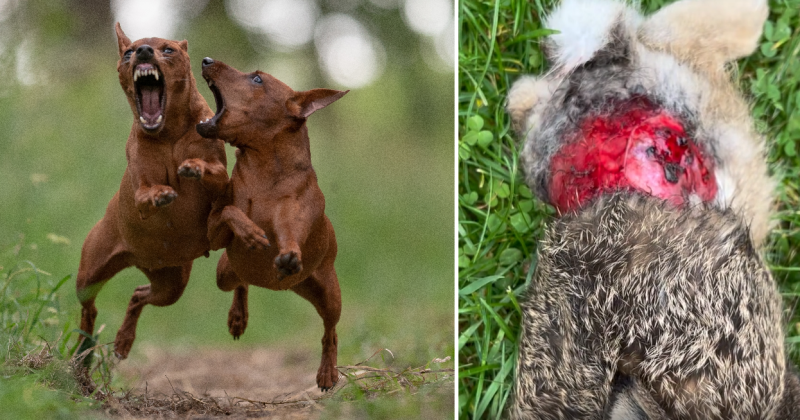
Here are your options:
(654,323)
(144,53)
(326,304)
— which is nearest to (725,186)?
(654,323)

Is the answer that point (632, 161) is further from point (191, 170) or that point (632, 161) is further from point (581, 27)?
point (191, 170)

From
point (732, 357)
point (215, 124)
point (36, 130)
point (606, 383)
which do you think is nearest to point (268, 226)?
point (215, 124)

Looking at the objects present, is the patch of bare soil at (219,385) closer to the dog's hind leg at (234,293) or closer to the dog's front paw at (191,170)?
the dog's hind leg at (234,293)

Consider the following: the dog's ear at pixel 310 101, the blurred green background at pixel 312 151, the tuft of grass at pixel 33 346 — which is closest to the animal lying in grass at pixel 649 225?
the blurred green background at pixel 312 151

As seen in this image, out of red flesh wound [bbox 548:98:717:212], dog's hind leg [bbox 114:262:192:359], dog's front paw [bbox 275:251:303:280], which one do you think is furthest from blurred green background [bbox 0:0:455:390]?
red flesh wound [bbox 548:98:717:212]

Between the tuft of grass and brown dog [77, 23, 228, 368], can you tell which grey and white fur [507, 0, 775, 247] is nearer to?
brown dog [77, 23, 228, 368]
